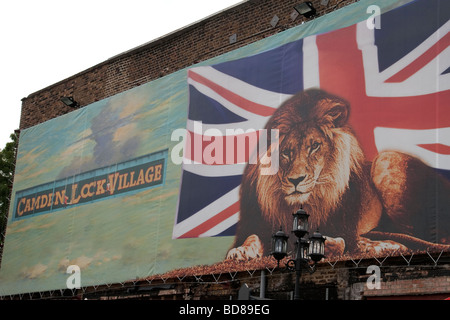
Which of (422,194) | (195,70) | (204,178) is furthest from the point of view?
(195,70)

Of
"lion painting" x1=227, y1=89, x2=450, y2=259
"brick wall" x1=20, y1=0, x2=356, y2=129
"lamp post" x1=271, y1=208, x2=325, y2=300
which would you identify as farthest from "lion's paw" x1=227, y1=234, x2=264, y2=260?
"brick wall" x1=20, y1=0, x2=356, y2=129

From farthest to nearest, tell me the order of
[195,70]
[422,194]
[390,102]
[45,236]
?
[45,236] → [195,70] → [390,102] → [422,194]

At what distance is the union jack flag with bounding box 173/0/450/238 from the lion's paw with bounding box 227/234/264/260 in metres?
0.54

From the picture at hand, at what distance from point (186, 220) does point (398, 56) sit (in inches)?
215

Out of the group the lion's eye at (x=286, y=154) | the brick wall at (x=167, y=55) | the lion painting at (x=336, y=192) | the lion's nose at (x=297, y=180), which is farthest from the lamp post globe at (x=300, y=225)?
the brick wall at (x=167, y=55)

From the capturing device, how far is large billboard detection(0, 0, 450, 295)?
1198 centimetres

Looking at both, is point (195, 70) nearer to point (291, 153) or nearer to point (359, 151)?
point (291, 153)

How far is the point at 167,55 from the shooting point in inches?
715

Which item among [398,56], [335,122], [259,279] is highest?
[398,56]

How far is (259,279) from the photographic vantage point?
1383 cm

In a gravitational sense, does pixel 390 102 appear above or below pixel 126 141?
below

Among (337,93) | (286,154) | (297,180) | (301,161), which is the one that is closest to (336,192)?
(297,180)
